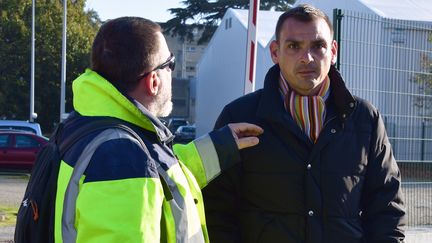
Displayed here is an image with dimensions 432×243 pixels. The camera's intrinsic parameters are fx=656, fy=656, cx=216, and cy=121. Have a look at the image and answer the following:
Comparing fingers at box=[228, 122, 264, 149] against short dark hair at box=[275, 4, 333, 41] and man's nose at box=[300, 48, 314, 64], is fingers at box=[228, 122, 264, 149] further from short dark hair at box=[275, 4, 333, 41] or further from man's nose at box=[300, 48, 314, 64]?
short dark hair at box=[275, 4, 333, 41]

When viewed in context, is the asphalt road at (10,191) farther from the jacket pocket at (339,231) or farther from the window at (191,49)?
the window at (191,49)

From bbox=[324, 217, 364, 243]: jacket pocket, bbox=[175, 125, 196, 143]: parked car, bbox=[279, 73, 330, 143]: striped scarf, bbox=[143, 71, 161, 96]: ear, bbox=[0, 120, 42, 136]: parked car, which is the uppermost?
bbox=[143, 71, 161, 96]: ear

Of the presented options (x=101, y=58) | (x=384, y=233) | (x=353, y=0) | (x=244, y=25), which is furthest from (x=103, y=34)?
(x=244, y=25)

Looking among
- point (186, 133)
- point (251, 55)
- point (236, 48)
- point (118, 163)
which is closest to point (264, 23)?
point (236, 48)

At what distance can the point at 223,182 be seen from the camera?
308 cm

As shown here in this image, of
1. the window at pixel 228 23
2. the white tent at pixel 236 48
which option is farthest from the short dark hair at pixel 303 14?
the window at pixel 228 23

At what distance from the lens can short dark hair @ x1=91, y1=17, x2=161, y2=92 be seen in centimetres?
228

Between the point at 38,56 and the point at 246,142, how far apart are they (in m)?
Answer: 39.0

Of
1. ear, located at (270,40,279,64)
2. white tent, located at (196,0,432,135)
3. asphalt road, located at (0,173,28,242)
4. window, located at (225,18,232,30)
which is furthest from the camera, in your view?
window, located at (225,18,232,30)

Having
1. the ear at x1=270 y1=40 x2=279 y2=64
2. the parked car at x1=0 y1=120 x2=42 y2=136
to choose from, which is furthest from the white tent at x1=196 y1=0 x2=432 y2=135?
the ear at x1=270 y1=40 x2=279 y2=64

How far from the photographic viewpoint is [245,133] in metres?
3.06

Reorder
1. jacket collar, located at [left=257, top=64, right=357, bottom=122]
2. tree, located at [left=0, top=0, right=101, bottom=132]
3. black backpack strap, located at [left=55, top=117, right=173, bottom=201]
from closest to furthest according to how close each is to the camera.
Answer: black backpack strap, located at [left=55, top=117, right=173, bottom=201], jacket collar, located at [left=257, top=64, right=357, bottom=122], tree, located at [left=0, top=0, right=101, bottom=132]

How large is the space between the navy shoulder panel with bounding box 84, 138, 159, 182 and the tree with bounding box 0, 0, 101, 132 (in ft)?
123

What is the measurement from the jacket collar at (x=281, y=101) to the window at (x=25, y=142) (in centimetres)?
1742
